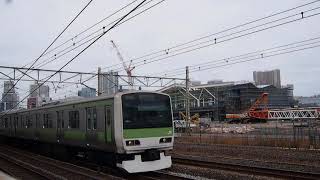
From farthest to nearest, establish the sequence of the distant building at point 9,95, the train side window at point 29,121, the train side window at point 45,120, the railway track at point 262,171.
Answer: the distant building at point 9,95
the train side window at point 29,121
the train side window at point 45,120
the railway track at point 262,171

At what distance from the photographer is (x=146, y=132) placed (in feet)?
47.8

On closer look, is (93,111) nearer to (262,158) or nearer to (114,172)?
(114,172)

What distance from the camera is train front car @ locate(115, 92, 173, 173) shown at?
14.1 metres

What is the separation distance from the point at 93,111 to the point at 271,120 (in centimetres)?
7149

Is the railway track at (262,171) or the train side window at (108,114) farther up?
the train side window at (108,114)

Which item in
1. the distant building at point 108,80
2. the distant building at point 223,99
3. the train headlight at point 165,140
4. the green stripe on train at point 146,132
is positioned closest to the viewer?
the green stripe on train at point 146,132

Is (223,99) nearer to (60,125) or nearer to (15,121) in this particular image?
(15,121)

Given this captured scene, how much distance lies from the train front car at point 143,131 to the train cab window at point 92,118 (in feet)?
6.35

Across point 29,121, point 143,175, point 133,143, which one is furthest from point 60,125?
point 29,121

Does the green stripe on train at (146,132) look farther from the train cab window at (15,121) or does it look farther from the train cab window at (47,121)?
the train cab window at (15,121)

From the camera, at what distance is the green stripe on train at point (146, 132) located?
14172 millimetres

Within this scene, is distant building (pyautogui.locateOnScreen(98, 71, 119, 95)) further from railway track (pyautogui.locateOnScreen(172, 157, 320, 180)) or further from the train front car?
the train front car

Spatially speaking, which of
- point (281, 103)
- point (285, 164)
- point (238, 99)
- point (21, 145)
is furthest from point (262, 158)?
point (281, 103)

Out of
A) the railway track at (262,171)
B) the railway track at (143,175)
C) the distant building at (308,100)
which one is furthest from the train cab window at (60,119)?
the distant building at (308,100)
